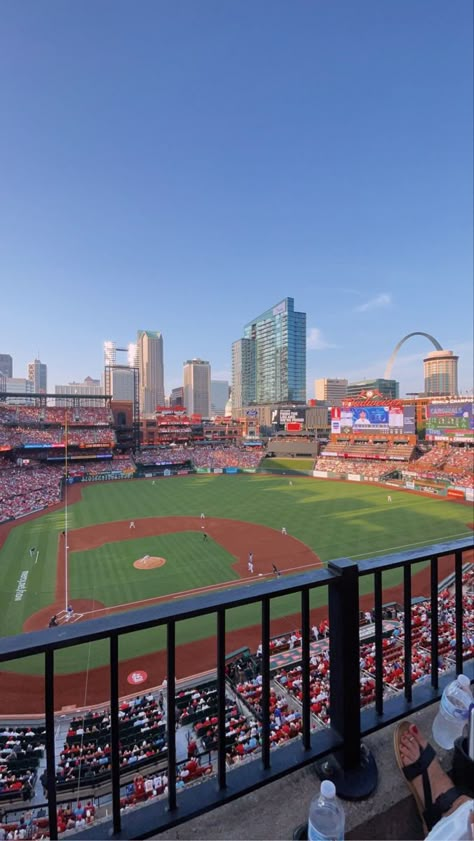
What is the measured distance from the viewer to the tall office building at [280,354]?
13888 cm

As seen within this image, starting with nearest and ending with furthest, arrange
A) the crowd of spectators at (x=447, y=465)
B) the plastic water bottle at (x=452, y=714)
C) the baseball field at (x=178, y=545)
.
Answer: the plastic water bottle at (x=452, y=714)
the baseball field at (x=178, y=545)
the crowd of spectators at (x=447, y=465)

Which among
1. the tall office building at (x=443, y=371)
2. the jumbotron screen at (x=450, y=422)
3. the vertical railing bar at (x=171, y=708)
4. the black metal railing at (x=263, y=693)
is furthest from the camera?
the tall office building at (x=443, y=371)

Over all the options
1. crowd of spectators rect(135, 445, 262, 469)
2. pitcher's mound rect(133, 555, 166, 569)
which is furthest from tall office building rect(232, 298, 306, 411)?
pitcher's mound rect(133, 555, 166, 569)

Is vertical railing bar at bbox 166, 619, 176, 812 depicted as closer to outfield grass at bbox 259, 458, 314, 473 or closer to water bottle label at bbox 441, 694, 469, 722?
water bottle label at bbox 441, 694, 469, 722

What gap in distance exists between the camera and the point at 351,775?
234cm

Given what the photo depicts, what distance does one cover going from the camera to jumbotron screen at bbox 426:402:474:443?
162ft

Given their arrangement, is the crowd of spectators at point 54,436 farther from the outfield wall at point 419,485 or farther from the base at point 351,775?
the base at point 351,775

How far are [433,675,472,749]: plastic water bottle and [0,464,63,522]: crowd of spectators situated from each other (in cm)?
3518

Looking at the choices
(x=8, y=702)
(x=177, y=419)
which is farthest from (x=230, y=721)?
(x=177, y=419)

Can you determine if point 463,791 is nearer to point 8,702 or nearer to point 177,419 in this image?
point 8,702

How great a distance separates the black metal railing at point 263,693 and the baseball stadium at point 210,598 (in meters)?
0.02

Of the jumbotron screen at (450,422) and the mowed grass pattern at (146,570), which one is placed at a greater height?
the jumbotron screen at (450,422)

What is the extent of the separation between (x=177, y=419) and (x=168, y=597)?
60.0m

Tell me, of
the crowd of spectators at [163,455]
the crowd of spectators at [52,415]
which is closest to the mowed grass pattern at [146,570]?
the crowd of spectators at [163,455]
